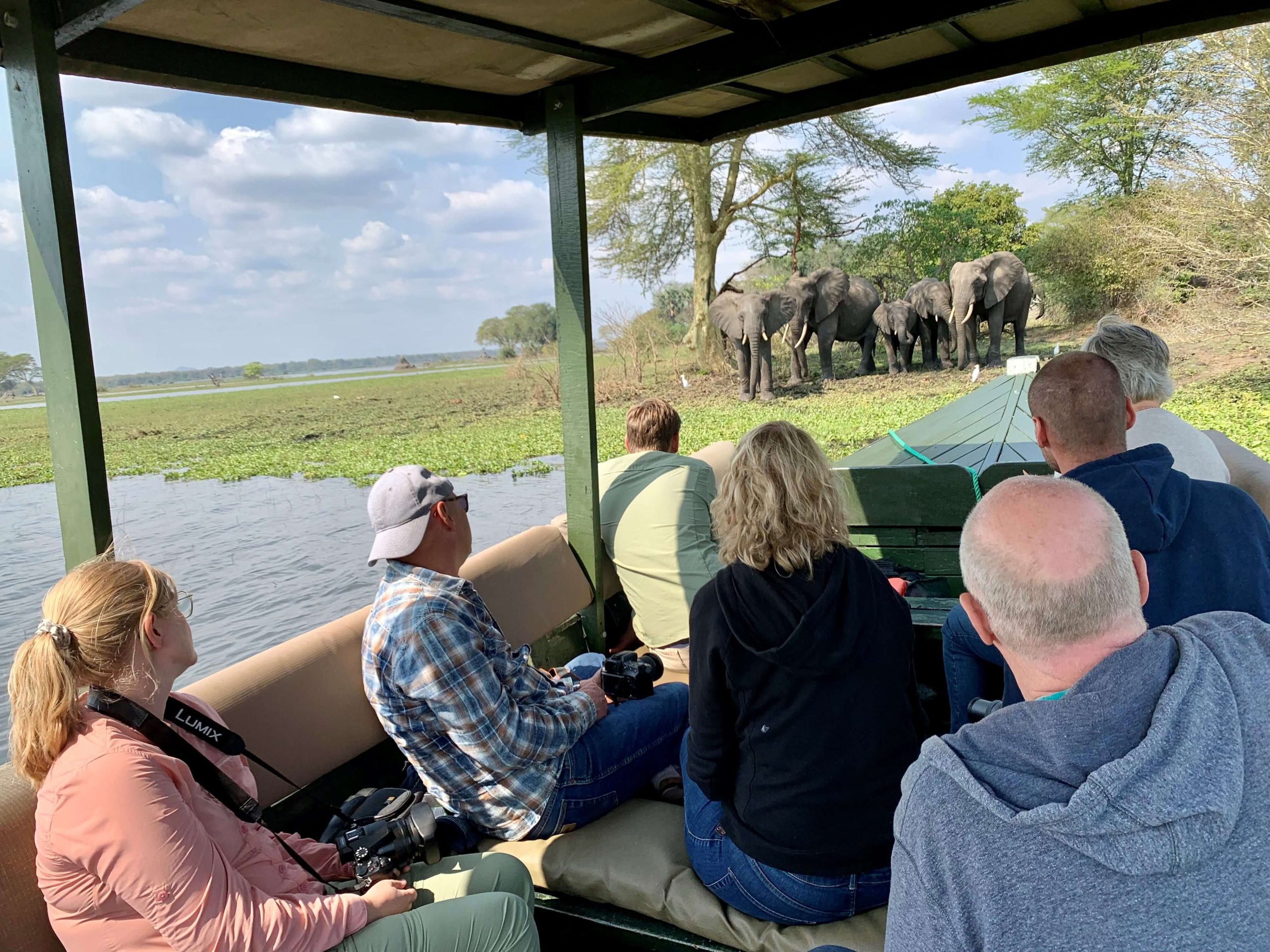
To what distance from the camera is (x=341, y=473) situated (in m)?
16.8

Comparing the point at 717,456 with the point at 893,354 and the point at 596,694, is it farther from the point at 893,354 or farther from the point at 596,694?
the point at 893,354

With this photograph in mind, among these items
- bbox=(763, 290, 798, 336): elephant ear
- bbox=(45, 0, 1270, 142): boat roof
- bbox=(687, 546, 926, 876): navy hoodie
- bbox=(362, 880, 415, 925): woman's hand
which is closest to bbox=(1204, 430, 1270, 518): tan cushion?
bbox=(45, 0, 1270, 142): boat roof

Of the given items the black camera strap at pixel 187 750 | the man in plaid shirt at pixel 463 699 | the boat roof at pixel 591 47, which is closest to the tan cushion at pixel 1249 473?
the boat roof at pixel 591 47

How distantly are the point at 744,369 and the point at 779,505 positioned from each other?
776 inches

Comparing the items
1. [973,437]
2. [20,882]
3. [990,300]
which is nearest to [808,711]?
[20,882]

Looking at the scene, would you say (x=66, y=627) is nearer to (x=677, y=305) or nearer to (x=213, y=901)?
(x=213, y=901)

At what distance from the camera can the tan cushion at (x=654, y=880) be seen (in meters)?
1.89

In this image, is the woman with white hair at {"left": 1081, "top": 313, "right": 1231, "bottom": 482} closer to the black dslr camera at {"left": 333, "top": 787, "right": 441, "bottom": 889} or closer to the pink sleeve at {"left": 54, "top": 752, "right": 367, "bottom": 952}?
the black dslr camera at {"left": 333, "top": 787, "right": 441, "bottom": 889}

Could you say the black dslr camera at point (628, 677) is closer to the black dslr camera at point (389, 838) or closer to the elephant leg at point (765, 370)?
the black dslr camera at point (389, 838)

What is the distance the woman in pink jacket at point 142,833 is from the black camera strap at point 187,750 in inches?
0.7

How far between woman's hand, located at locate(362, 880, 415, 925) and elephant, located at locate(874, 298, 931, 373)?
2189cm

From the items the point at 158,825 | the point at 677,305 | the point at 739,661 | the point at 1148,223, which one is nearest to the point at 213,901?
the point at 158,825

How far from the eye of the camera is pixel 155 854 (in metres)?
1.42

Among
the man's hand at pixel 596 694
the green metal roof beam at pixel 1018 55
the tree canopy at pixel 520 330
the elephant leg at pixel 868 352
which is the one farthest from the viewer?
the tree canopy at pixel 520 330
